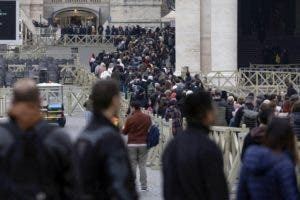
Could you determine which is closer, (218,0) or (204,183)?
(204,183)

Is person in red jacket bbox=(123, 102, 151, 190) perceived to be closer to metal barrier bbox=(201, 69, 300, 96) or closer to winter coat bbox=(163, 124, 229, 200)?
winter coat bbox=(163, 124, 229, 200)

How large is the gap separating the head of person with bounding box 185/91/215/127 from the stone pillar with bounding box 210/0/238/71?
106ft

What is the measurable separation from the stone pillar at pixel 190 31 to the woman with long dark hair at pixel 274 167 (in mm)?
33691

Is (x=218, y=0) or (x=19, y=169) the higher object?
(x=218, y=0)

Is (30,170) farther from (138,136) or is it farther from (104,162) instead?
(138,136)

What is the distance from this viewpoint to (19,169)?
839 centimetres

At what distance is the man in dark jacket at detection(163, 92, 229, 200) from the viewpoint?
9148 mm

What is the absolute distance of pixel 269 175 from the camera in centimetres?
981

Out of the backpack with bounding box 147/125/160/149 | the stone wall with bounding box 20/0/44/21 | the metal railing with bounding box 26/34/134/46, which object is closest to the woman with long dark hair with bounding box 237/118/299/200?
the backpack with bounding box 147/125/160/149

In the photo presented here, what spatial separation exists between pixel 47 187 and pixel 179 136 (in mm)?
1353

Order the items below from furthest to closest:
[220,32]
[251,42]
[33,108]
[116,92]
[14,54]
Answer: [14,54] < [251,42] < [220,32] < [116,92] < [33,108]

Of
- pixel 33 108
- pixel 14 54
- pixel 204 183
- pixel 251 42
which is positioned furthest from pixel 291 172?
pixel 14 54

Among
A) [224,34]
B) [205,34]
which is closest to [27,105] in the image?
[224,34]

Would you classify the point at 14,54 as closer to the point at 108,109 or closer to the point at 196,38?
the point at 196,38
